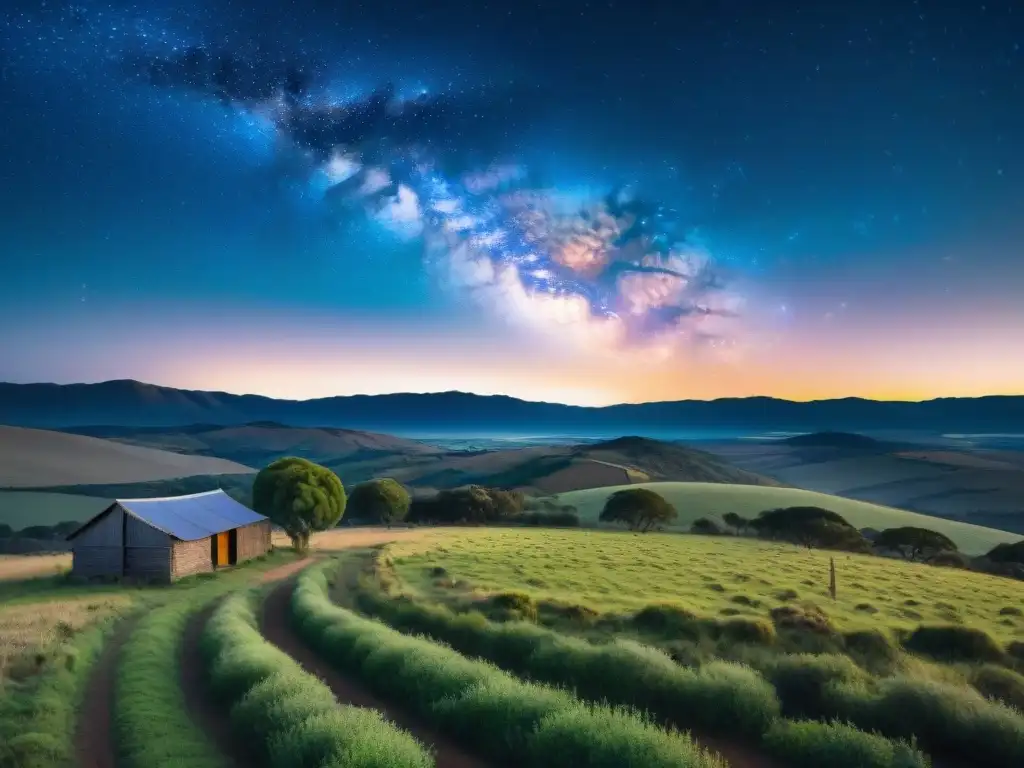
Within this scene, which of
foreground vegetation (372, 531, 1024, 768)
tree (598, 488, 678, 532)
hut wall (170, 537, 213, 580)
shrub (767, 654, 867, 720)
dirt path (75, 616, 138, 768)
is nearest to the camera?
dirt path (75, 616, 138, 768)

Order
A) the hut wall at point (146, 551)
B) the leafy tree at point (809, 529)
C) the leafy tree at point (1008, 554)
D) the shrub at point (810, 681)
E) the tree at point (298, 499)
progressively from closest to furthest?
the shrub at point (810, 681)
the hut wall at point (146, 551)
the tree at point (298, 499)
the leafy tree at point (1008, 554)
the leafy tree at point (809, 529)

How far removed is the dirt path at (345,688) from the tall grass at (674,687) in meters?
3.74

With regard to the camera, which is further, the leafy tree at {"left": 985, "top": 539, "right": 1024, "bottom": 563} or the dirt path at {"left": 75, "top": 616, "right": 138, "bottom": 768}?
the leafy tree at {"left": 985, "top": 539, "right": 1024, "bottom": 563}

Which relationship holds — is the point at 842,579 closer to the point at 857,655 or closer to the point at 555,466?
the point at 857,655

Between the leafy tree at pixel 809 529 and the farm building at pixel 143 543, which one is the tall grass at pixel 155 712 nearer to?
the farm building at pixel 143 543

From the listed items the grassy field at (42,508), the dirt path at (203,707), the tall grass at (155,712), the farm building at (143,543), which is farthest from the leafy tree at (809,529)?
the grassy field at (42,508)

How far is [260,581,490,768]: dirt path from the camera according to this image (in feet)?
39.5

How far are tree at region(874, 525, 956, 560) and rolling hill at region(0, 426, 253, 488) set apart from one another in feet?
512

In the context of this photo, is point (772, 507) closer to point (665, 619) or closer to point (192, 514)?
point (192, 514)

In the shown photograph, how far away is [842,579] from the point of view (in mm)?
42062

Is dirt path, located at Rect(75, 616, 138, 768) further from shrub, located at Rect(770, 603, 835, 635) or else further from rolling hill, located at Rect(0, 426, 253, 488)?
rolling hill, located at Rect(0, 426, 253, 488)

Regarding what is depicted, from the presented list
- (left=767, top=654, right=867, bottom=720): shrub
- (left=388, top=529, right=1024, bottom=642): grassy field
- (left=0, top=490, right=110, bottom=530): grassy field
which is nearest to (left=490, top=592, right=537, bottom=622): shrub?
(left=388, top=529, right=1024, bottom=642): grassy field

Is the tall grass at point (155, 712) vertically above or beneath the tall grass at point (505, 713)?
beneath

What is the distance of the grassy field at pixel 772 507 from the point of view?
88.2 meters
